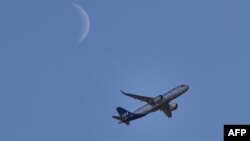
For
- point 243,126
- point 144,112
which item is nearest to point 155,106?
point 144,112

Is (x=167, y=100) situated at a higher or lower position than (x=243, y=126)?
higher

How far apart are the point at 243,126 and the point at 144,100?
103 metres

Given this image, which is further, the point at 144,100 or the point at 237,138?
the point at 144,100

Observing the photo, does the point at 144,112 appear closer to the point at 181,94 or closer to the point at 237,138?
the point at 181,94

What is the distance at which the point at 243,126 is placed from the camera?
9669cm

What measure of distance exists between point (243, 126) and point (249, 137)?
327 centimetres

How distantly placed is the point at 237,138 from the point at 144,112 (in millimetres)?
107354

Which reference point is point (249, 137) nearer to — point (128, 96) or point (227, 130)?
point (227, 130)

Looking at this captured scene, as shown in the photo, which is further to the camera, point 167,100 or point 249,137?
point 167,100

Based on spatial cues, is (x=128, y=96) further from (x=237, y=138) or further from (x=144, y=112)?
(x=237, y=138)

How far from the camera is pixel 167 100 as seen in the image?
195875 mm

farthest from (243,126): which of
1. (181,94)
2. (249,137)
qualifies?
(181,94)

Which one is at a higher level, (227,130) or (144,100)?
(144,100)

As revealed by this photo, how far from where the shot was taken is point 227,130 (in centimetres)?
9469
